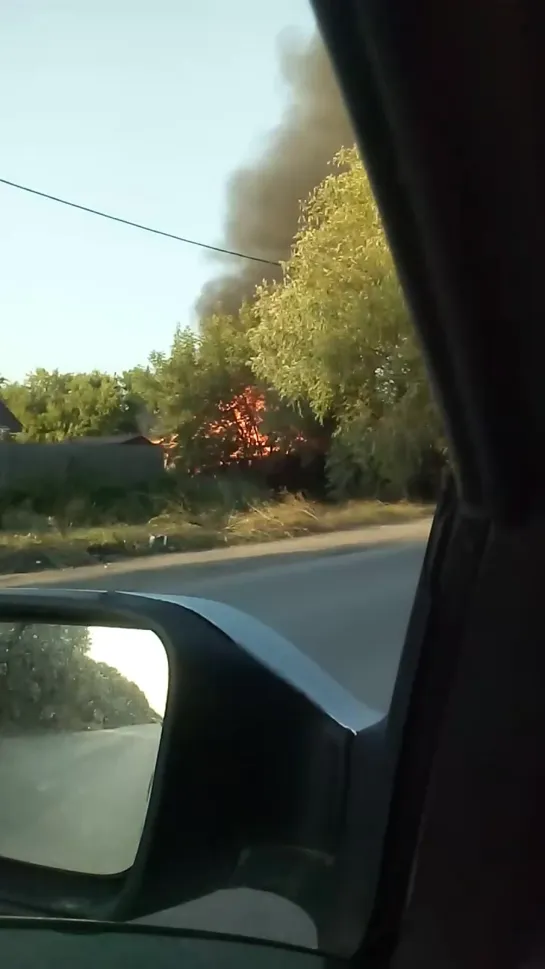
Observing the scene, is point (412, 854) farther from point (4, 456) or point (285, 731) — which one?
point (4, 456)

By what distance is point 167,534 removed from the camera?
5.12 m

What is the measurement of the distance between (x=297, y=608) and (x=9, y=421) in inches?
64.5

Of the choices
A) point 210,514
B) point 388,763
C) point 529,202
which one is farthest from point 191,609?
point 210,514

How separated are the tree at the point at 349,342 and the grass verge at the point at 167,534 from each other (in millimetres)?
429

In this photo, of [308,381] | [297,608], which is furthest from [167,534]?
[308,381]

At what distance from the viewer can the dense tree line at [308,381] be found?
2225 mm

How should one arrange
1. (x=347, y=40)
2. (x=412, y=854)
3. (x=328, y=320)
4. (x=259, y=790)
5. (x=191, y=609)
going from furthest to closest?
(x=328, y=320)
(x=191, y=609)
(x=259, y=790)
(x=412, y=854)
(x=347, y=40)

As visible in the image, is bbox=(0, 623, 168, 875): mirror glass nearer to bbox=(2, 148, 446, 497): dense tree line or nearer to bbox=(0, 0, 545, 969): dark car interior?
bbox=(0, 0, 545, 969): dark car interior

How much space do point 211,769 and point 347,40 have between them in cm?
127

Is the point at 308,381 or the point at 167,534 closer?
the point at 308,381

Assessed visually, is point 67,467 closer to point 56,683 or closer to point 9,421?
point 9,421

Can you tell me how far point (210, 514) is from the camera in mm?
4641

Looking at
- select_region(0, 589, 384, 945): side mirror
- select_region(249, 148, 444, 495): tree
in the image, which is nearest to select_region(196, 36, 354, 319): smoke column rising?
select_region(249, 148, 444, 495): tree

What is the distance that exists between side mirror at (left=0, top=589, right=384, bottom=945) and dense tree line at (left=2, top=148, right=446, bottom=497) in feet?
1.76
